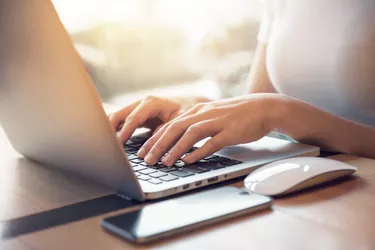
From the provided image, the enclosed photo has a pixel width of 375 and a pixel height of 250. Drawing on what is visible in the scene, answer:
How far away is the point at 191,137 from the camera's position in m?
0.69

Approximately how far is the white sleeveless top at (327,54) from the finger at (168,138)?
50cm

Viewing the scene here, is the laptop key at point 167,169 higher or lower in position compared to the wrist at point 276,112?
higher

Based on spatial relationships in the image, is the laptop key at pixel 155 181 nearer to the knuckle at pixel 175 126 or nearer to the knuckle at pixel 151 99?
the knuckle at pixel 175 126

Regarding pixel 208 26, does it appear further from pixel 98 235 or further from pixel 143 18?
pixel 98 235

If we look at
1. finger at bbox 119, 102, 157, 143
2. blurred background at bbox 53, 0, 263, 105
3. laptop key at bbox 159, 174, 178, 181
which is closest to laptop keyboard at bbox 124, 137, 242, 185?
laptop key at bbox 159, 174, 178, 181

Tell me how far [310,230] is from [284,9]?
803 mm

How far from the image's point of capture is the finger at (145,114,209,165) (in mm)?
677

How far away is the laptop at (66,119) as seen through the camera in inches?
19.9

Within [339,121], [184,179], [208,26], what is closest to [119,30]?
[208,26]

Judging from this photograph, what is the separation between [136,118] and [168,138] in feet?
0.58

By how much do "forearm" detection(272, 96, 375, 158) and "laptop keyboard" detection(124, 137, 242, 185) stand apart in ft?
0.51

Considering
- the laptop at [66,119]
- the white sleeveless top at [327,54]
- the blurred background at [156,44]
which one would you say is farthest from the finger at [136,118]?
the blurred background at [156,44]

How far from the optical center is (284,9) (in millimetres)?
1190

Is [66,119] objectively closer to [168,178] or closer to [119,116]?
[168,178]
